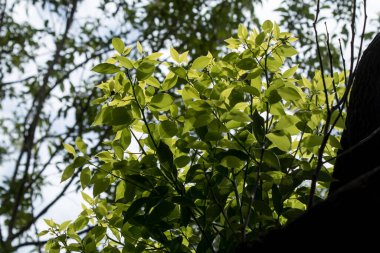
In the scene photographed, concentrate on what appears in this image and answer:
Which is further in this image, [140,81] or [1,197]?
[1,197]

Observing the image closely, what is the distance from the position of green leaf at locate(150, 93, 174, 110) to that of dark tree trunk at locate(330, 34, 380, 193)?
25.4 inches

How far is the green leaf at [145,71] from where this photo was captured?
6.71 feet

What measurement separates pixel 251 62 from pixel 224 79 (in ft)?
0.78

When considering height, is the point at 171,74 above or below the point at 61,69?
below

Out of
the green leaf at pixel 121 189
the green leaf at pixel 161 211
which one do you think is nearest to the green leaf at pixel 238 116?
the green leaf at pixel 161 211

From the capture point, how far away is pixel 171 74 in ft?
7.16

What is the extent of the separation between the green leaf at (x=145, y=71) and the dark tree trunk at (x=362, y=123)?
0.75 m

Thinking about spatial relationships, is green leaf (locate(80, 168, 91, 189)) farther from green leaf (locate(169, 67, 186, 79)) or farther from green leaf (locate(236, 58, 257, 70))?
green leaf (locate(236, 58, 257, 70))

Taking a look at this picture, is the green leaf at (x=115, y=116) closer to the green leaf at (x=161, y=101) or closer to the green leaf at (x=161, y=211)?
the green leaf at (x=161, y=101)

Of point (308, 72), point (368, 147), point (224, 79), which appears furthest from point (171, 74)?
point (308, 72)

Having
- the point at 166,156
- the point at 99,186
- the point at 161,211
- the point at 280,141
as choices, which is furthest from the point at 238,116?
the point at 99,186

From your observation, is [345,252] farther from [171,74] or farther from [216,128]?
[171,74]

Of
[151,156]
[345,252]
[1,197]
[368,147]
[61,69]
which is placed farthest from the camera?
[61,69]

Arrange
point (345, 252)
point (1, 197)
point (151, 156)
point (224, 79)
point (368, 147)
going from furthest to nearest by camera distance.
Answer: point (1, 197)
point (224, 79)
point (151, 156)
point (368, 147)
point (345, 252)
